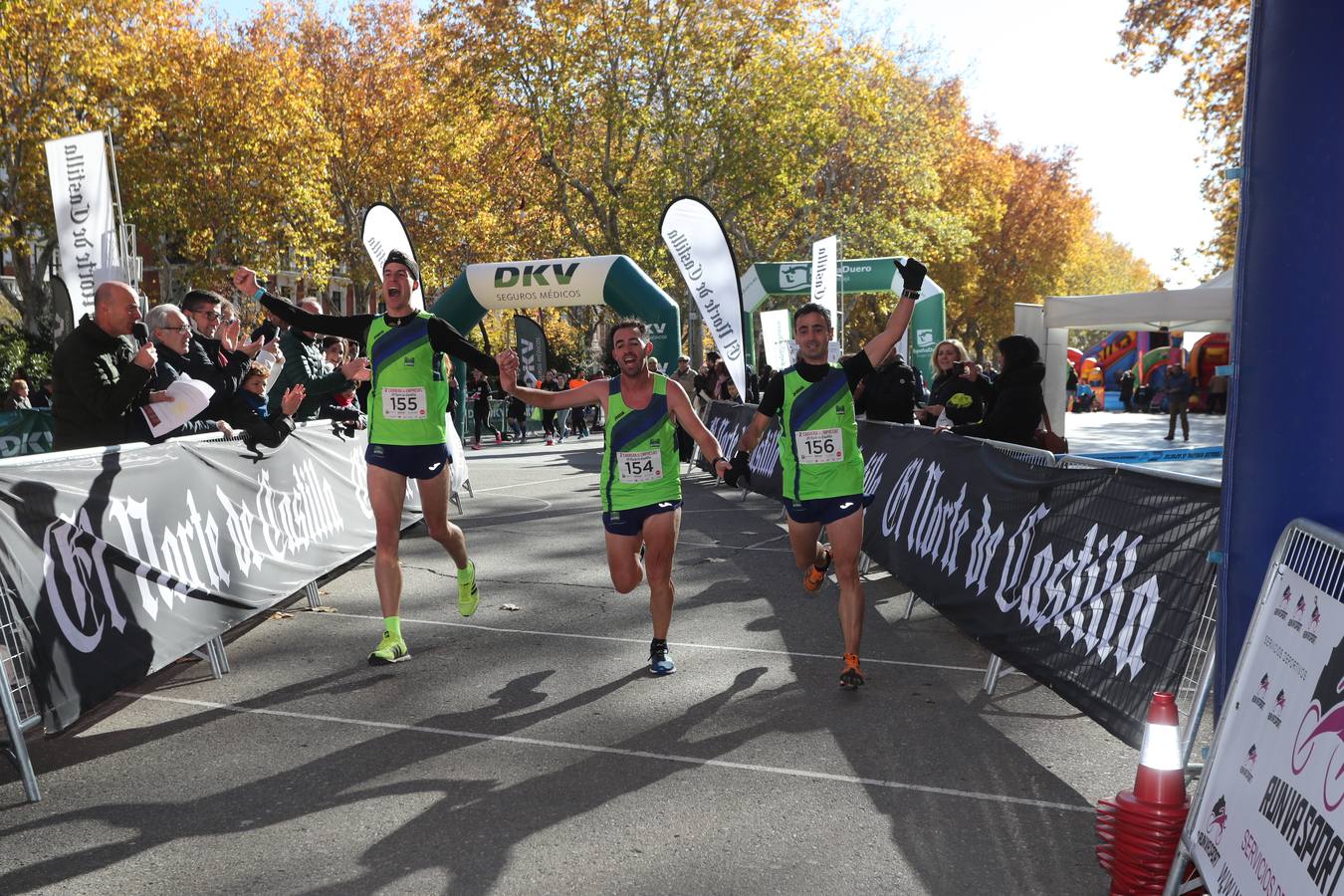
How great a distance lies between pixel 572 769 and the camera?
443 cm

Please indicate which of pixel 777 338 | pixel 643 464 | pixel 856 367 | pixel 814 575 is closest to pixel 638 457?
pixel 643 464

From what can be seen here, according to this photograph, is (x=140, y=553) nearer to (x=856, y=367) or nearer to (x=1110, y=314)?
(x=856, y=367)

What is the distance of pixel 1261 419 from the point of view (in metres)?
3.18

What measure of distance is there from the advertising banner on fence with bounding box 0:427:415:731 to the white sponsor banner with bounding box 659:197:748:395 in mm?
7736

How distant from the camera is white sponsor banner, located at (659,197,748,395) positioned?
14.4 meters

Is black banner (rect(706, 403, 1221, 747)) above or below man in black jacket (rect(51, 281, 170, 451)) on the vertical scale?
below

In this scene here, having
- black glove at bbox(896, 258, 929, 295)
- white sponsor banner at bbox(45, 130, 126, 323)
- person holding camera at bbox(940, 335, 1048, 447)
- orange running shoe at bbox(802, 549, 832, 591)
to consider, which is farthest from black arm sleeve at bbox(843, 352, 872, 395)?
white sponsor banner at bbox(45, 130, 126, 323)

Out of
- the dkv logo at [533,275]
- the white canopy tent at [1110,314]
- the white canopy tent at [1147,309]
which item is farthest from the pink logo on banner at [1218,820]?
the dkv logo at [533,275]

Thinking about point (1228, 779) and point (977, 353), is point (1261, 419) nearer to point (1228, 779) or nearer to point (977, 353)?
point (1228, 779)

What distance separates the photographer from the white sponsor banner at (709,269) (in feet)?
47.3

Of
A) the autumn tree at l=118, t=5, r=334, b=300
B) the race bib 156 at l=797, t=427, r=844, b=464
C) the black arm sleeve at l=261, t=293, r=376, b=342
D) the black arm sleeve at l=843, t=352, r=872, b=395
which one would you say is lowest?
the race bib 156 at l=797, t=427, r=844, b=464

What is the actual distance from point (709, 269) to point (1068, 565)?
33.3 ft

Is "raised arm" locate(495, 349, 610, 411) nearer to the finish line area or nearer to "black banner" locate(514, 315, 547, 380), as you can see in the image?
the finish line area

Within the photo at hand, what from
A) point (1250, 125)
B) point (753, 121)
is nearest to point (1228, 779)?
→ point (1250, 125)
